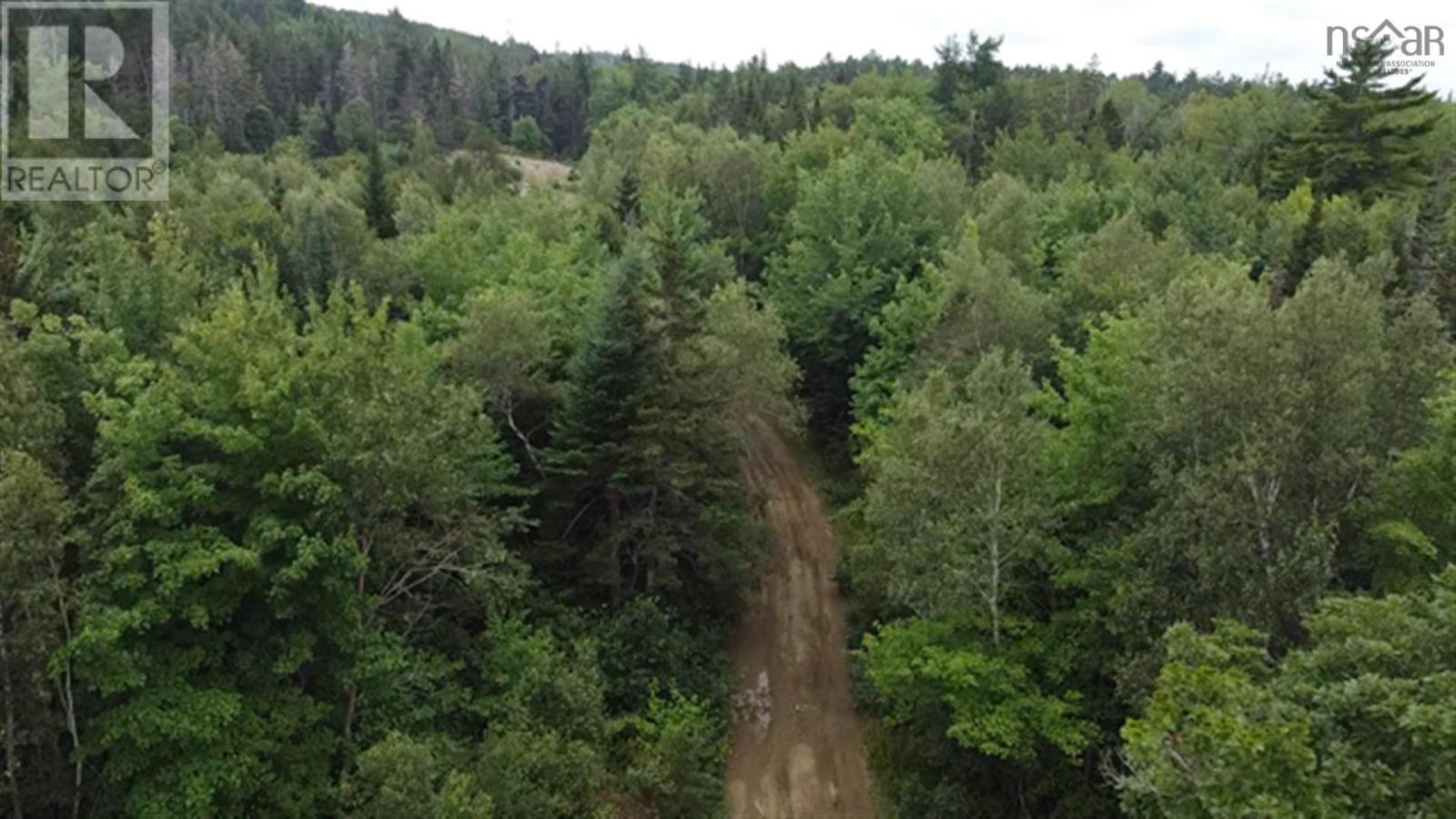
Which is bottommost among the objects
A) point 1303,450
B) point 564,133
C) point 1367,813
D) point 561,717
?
point 561,717

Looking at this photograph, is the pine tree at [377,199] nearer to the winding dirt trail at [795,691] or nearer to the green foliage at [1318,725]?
the winding dirt trail at [795,691]

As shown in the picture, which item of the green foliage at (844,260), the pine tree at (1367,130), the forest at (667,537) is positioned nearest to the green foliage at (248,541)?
the forest at (667,537)

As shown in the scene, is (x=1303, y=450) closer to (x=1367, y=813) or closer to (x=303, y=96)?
(x=1367, y=813)

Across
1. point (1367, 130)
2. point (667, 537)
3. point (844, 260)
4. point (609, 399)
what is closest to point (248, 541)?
point (609, 399)

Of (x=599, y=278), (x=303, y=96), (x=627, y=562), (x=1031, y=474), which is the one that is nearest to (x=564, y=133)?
(x=303, y=96)

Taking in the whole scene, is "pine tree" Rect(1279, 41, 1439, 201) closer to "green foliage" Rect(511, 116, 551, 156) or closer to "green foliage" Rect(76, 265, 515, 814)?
"green foliage" Rect(76, 265, 515, 814)

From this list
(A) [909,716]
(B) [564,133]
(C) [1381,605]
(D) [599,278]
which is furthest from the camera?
(B) [564,133]

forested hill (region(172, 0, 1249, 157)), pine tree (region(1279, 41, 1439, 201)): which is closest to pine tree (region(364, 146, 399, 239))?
forested hill (region(172, 0, 1249, 157))
